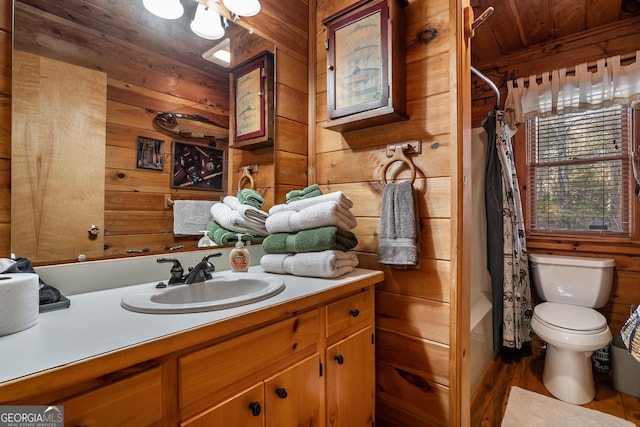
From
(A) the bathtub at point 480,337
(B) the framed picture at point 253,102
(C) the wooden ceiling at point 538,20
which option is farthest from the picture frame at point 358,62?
(A) the bathtub at point 480,337

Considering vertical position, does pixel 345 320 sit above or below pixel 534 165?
below

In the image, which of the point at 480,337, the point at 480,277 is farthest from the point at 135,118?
the point at 480,277

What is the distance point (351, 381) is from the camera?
1121 millimetres

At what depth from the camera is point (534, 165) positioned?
8.32 feet

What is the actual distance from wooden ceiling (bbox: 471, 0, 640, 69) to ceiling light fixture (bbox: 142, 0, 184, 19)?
5.93 ft

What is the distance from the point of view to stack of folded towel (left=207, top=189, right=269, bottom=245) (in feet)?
4.34

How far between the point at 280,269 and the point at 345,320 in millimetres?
319

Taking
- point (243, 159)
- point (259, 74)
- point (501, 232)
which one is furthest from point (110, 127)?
point (501, 232)

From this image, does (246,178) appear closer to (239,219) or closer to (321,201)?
(239,219)

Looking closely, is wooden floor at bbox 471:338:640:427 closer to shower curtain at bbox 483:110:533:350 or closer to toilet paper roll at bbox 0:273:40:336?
shower curtain at bbox 483:110:533:350

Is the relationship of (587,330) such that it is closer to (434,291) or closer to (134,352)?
(434,291)

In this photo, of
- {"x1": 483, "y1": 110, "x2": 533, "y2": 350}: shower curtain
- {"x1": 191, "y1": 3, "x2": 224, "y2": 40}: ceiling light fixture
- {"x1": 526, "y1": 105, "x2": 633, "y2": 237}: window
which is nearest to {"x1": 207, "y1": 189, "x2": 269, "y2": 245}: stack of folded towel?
{"x1": 191, "y1": 3, "x2": 224, "y2": 40}: ceiling light fixture

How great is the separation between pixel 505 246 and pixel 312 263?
1.73 m

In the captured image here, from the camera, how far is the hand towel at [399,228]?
1.21 meters
